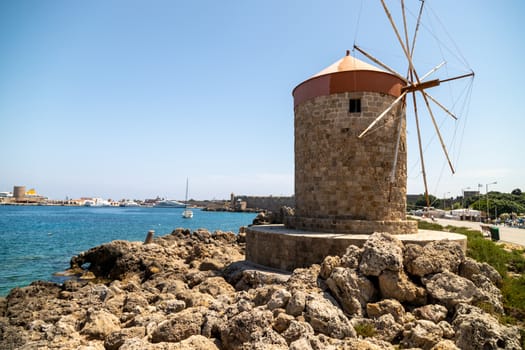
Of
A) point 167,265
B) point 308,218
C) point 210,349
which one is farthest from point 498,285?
point 167,265

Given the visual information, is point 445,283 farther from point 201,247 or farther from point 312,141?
point 201,247

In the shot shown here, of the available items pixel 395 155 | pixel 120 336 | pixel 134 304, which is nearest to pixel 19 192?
pixel 134 304

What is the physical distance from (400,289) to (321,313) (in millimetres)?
1764

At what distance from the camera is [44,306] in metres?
7.76

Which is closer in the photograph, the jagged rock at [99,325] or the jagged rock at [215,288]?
the jagged rock at [99,325]

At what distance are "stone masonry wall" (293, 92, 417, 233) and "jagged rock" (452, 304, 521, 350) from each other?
15.7 ft

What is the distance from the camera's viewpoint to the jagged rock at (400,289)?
221 inches

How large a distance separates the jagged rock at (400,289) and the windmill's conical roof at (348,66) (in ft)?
21.8

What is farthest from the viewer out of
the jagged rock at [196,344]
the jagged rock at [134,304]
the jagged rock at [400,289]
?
the jagged rock at [134,304]

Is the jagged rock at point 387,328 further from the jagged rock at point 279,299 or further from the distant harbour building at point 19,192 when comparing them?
the distant harbour building at point 19,192

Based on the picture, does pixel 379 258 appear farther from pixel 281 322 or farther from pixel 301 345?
pixel 301 345

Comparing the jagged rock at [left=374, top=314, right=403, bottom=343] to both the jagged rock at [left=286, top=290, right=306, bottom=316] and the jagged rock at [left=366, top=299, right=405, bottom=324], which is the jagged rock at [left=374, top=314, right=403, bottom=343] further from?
the jagged rock at [left=286, top=290, right=306, bottom=316]

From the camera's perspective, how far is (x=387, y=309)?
527 cm

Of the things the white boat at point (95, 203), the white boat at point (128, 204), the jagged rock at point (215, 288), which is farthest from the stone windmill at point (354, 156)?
the white boat at point (128, 204)
